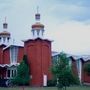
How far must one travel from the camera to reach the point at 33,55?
242 feet

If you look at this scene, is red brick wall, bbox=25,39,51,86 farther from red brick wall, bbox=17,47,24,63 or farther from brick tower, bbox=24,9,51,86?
red brick wall, bbox=17,47,24,63

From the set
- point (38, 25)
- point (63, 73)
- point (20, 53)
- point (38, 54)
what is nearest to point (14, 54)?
point (20, 53)

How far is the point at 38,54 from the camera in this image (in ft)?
240

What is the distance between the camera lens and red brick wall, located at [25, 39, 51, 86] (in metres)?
73.1

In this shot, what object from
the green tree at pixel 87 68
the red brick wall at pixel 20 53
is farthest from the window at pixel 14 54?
the green tree at pixel 87 68

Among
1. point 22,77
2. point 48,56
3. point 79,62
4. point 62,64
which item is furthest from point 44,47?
point 62,64

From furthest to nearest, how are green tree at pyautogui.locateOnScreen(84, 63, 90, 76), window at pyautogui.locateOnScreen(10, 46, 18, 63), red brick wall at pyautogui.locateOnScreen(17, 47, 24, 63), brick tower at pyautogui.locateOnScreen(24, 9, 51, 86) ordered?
window at pyautogui.locateOnScreen(10, 46, 18, 63), green tree at pyautogui.locateOnScreen(84, 63, 90, 76), red brick wall at pyautogui.locateOnScreen(17, 47, 24, 63), brick tower at pyautogui.locateOnScreen(24, 9, 51, 86)

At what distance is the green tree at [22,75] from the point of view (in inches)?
2756

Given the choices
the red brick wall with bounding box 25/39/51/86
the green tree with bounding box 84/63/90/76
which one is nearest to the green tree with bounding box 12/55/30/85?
the red brick wall with bounding box 25/39/51/86

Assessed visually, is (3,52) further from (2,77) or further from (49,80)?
(49,80)

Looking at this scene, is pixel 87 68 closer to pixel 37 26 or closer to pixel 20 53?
pixel 20 53

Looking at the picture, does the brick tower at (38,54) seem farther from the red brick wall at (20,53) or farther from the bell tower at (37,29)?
the red brick wall at (20,53)

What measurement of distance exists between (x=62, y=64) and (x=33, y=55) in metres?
29.4

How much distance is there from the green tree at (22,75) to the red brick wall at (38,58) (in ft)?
5.03
